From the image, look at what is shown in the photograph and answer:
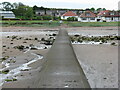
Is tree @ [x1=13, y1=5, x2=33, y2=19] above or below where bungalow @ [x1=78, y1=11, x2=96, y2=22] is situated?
above

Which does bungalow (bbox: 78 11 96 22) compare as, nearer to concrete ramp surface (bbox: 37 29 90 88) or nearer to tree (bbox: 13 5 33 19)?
tree (bbox: 13 5 33 19)

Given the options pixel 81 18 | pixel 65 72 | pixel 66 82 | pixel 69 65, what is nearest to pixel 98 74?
pixel 69 65

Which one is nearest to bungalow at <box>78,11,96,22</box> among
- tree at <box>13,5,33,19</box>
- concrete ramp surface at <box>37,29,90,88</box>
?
tree at <box>13,5,33,19</box>

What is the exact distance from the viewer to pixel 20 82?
24.1 feet

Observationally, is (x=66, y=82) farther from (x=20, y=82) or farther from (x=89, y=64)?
(x=89, y=64)

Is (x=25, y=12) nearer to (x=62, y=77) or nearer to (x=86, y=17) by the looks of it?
(x=86, y=17)

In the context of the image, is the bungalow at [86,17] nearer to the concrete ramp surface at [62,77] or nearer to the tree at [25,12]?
the tree at [25,12]

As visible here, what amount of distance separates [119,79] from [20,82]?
3.08 m

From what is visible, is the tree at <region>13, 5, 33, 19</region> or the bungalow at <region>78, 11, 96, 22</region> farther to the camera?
the bungalow at <region>78, 11, 96, 22</region>

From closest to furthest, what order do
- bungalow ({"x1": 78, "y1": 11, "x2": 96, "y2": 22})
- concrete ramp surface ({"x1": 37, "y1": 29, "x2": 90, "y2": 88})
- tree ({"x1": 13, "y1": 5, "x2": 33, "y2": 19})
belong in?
concrete ramp surface ({"x1": 37, "y1": 29, "x2": 90, "y2": 88}) → tree ({"x1": 13, "y1": 5, "x2": 33, "y2": 19}) → bungalow ({"x1": 78, "y1": 11, "x2": 96, "y2": 22})

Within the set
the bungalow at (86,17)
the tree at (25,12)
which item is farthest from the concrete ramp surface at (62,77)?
the bungalow at (86,17)

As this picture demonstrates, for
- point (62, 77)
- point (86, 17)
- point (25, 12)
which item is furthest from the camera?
point (86, 17)

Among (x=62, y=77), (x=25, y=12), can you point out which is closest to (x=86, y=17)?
(x=25, y=12)

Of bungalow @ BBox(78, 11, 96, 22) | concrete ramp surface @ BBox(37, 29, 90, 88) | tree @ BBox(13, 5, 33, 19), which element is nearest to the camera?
concrete ramp surface @ BBox(37, 29, 90, 88)
